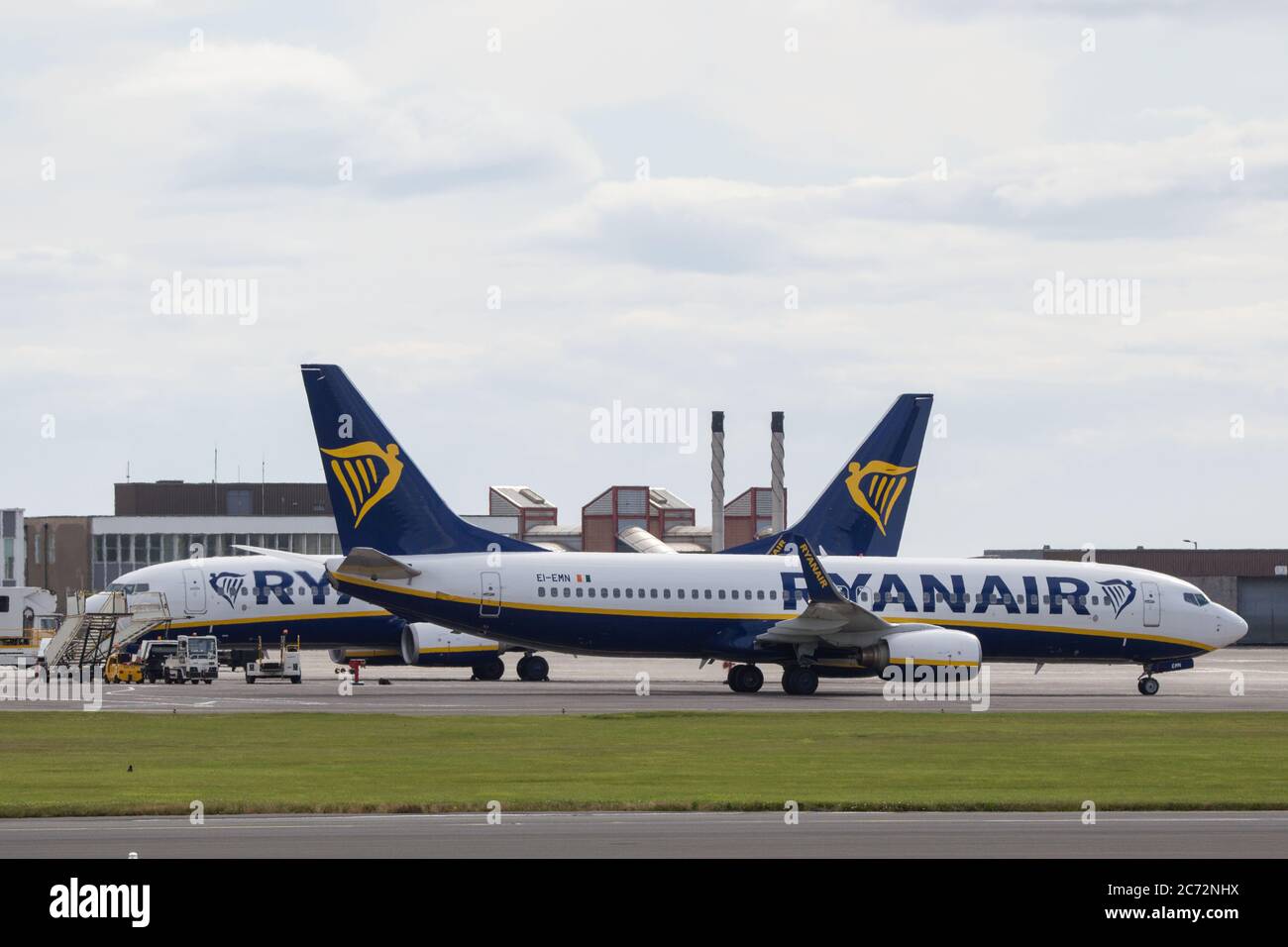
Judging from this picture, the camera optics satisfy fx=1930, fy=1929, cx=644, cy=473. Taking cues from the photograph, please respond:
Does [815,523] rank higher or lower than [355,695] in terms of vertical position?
higher

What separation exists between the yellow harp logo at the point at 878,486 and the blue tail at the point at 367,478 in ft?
58.2

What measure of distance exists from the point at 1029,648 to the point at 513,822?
37.4 m

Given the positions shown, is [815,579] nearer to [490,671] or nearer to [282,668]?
[490,671]

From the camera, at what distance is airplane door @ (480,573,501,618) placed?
179ft

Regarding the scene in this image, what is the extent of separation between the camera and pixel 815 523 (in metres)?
67.6

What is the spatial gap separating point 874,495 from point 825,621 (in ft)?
44.8

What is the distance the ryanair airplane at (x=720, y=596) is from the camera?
54.8 m

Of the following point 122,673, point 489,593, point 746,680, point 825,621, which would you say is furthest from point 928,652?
point 122,673

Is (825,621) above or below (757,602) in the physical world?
below

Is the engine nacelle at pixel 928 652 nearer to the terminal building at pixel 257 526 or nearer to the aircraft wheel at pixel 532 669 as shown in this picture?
the aircraft wheel at pixel 532 669

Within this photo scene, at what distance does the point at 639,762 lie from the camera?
34469 mm
